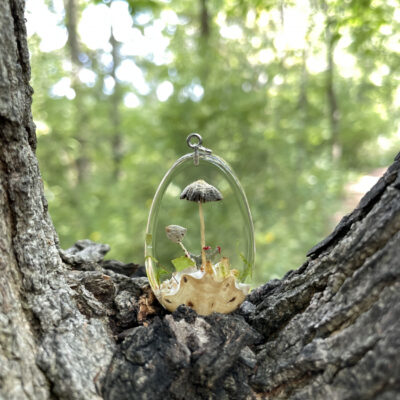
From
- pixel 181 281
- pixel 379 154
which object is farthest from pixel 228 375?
pixel 379 154

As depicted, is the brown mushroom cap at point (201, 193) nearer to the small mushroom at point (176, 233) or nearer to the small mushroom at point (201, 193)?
the small mushroom at point (201, 193)

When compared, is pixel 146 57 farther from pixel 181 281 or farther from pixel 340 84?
pixel 181 281

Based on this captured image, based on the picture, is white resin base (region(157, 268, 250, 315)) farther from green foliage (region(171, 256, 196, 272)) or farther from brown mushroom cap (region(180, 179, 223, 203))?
brown mushroom cap (region(180, 179, 223, 203))

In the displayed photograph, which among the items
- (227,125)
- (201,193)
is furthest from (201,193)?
(227,125)

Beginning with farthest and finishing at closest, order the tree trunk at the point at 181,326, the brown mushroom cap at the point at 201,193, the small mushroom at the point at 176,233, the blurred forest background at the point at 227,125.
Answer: the blurred forest background at the point at 227,125 → the small mushroom at the point at 176,233 → the brown mushroom cap at the point at 201,193 → the tree trunk at the point at 181,326

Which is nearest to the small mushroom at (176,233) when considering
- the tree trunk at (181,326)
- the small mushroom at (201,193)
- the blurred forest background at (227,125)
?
the small mushroom at (201,193)

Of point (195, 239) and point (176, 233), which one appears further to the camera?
point (195, 239)

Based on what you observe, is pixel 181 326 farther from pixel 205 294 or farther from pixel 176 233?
pixel 176 233

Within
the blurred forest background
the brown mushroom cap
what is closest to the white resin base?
the brown mushroom cap
